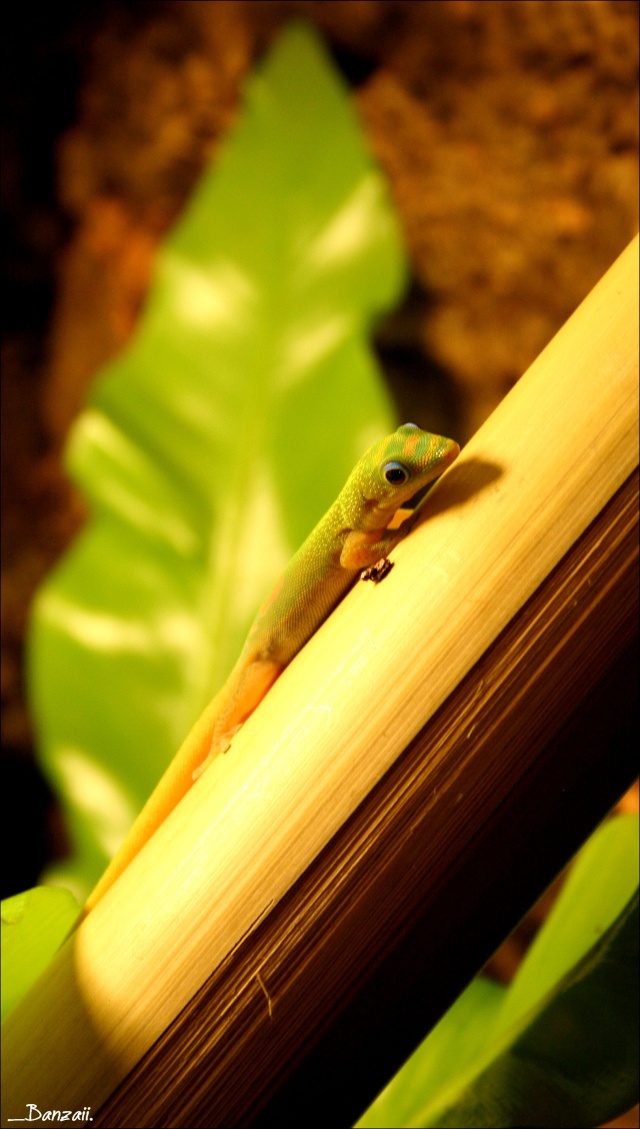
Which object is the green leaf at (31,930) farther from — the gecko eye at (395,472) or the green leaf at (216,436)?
the gecko eye at (395,472)

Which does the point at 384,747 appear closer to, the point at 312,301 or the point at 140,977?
the point at 140,977

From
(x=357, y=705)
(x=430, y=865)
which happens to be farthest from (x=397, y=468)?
(x=430, y=865)

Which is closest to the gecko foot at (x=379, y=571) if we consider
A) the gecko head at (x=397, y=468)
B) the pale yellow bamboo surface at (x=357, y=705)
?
the pale yellow bamboo surface at (x=357, y=705)

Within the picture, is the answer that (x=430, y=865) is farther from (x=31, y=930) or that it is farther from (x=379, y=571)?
(x=31, y=930)

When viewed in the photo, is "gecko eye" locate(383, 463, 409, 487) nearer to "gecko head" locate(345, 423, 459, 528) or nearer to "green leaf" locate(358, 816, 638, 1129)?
"gecko head" locate(345, 423, 459, 528)

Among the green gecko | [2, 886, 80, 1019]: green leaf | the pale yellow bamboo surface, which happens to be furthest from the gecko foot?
[2, 886, 80, 1019]: green leaf
